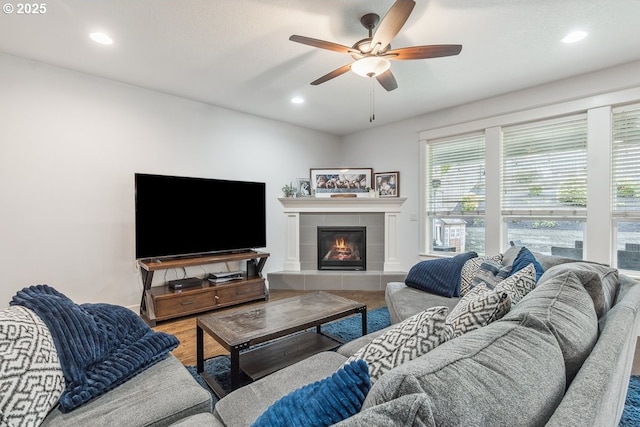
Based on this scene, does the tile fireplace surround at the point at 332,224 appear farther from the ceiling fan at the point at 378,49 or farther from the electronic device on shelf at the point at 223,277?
the ceiling fan at the point at 378,49

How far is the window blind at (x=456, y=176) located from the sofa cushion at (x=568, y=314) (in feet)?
9.61

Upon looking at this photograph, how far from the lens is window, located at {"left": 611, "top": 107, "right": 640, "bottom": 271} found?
2.84 m

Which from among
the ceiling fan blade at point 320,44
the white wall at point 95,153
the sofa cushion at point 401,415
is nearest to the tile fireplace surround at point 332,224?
the white wall at point 95,153

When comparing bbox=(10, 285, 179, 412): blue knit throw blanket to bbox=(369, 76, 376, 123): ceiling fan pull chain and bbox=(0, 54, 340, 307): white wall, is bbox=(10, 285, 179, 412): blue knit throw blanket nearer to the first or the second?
bbox=(0, 54, 340, 307): white wall

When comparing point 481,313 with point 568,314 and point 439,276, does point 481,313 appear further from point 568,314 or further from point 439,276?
point 439,276

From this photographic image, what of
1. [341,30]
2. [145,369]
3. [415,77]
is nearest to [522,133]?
[415,77]

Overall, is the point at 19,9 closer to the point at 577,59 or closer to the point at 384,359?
the point at 384,359

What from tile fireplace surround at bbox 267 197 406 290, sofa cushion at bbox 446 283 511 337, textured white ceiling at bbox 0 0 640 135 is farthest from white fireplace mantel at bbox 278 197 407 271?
sofa cushion at bbox 446 283 511 337

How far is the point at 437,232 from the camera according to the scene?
4.36 m

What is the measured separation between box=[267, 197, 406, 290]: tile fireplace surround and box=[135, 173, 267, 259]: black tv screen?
2.32 ft

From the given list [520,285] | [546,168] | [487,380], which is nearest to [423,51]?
[520,285]

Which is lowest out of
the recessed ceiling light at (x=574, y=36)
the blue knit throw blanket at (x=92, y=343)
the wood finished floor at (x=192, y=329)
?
the wood finished floor at (x=192, y=329)

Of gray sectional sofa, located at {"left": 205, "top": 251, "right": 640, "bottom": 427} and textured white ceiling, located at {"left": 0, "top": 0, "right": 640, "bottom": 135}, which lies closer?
gray sectional sofa, located at {"left": 205, "top": 251, "right": 640, "bottom": 427}

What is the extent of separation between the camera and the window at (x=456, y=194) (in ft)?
12.9
